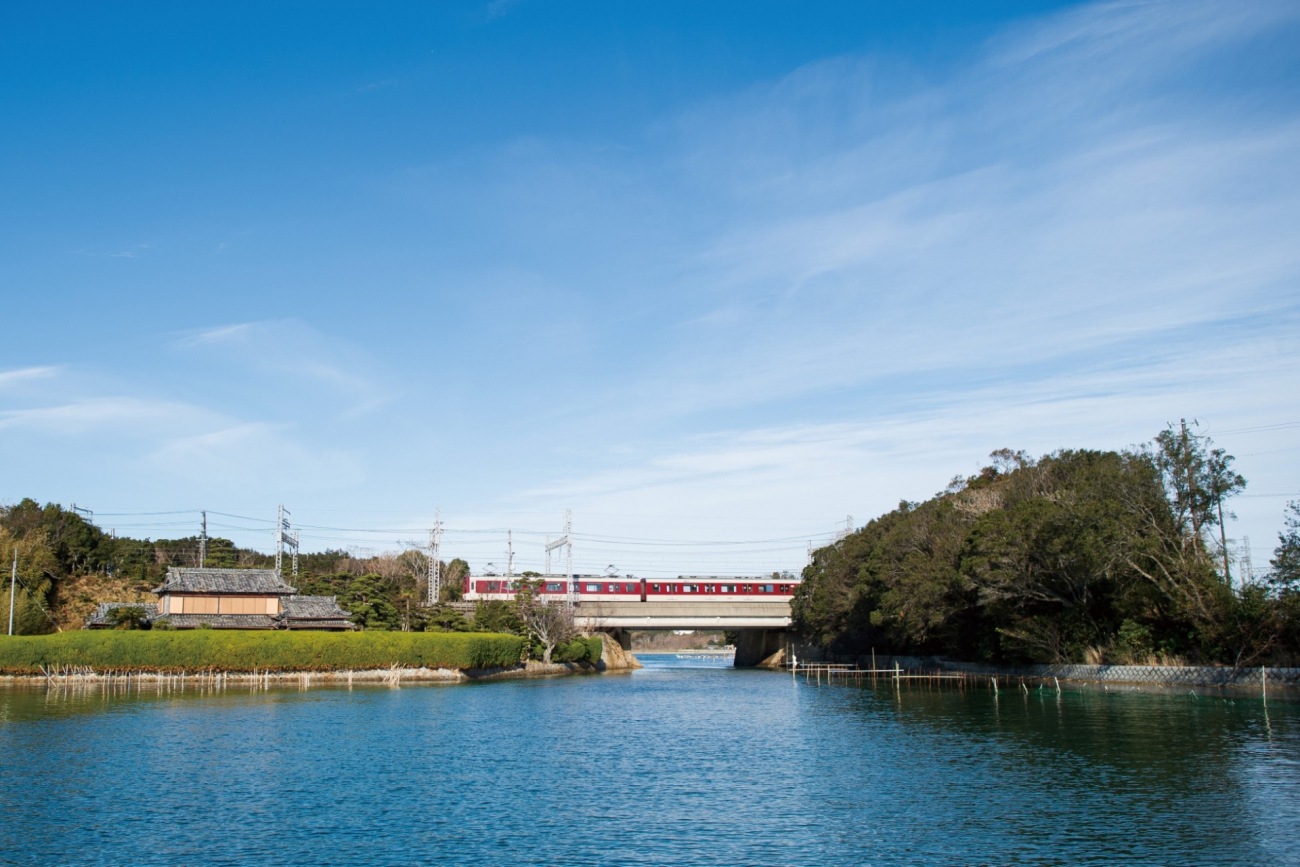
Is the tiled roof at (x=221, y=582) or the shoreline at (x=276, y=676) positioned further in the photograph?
the tiled roof at (x=221, y=582)

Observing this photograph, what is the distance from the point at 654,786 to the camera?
29375mm

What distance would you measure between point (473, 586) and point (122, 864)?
8168 cm

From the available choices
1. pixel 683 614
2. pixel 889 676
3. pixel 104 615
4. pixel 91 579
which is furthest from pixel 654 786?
pixel 91 579

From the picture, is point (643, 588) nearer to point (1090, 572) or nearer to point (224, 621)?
point (224, 621)

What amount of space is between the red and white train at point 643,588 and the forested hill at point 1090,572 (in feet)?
91.9

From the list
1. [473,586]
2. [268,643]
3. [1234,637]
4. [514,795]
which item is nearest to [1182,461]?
[1234,637]

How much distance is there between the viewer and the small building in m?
73.1

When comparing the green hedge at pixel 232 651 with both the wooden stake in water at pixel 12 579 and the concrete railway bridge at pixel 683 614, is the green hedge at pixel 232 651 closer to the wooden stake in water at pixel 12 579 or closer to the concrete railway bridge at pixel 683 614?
the wooden stake in water at pixel 12 579

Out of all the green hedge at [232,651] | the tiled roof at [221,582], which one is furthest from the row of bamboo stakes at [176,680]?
the tiled roof at [221,582]

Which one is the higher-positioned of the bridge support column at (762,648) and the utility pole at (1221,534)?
the utility pole at (1221,534)

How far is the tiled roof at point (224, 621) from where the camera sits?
72.2 m

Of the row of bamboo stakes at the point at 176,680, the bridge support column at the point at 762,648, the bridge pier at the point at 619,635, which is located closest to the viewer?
the row of bamboo stakes at the point at 176,680

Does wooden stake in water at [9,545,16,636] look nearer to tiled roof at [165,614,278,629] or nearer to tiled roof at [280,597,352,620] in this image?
tiled roof at [165,614,278,629]

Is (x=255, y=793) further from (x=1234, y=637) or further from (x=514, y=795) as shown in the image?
(x=1234, y=637)
